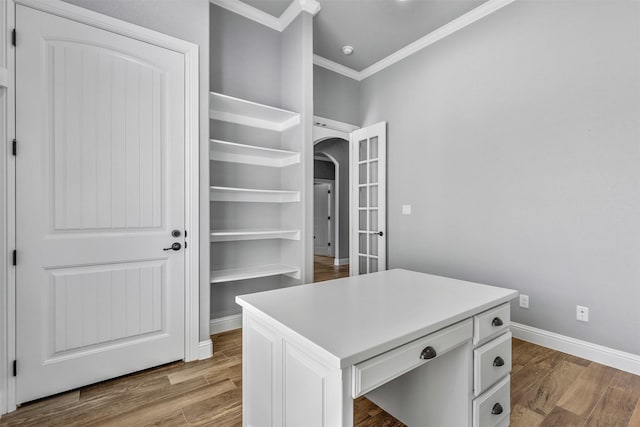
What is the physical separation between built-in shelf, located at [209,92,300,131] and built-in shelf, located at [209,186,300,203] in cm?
70

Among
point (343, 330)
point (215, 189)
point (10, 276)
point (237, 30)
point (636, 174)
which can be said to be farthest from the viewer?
point (237, 30)

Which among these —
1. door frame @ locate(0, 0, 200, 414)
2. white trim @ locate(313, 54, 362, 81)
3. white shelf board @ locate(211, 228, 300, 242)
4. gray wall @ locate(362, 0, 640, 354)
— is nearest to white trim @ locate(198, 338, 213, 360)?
door frame @ locate(0, 0, 200, 414)

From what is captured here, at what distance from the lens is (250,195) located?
9.12ft

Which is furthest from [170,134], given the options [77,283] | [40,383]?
[40,383]

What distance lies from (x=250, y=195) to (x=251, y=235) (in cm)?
37

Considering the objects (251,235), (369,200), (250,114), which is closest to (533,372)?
(251,235)

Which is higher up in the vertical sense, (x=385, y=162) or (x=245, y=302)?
(x=385, y=162)

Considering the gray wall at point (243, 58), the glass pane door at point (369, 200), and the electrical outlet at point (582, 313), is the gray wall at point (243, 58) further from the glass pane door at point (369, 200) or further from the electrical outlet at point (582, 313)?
the electrical outlet at point (582, 313)

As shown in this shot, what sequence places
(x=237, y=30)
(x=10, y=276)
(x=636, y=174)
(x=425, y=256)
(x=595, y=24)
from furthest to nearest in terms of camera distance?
1. (x=425, y=256)
2. (x=237, y=30)
3. (x=595, y=24)
4. (x=636, y=174)
5. (x=10, y=276)

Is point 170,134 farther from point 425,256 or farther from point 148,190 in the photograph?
point 425,256

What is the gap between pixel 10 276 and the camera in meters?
1.67

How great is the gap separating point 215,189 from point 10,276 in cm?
131

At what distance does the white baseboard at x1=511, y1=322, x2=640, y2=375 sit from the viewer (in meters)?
2.09

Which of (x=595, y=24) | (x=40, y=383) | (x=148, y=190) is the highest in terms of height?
(x=595, y=24)
